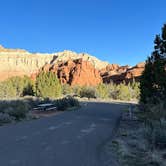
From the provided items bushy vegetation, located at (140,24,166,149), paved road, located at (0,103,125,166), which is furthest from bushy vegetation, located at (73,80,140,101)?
paved road, located at (0,103,125,166)

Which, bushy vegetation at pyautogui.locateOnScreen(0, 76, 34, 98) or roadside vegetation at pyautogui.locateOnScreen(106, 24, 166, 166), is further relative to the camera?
bushy vegetation at pyautogui.locateOnScreen(0, 76, 34, 98)

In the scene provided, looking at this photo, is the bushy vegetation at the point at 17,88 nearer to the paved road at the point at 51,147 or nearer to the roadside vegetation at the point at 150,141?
the roadside vegetation at the point at 150,141

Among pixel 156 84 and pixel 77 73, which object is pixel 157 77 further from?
pixel 77 73

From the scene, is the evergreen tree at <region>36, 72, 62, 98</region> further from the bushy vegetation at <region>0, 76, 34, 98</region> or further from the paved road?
the paved road

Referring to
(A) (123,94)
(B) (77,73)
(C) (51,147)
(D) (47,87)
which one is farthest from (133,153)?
Result: (B) (77,73)

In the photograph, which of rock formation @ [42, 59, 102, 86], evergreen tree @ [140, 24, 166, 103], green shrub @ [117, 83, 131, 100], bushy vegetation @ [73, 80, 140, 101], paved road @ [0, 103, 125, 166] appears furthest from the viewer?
rock formation @ [42, 59, 102, 86]

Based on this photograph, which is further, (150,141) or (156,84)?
(156,84)

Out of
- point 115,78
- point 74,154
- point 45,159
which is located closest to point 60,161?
point 45,159

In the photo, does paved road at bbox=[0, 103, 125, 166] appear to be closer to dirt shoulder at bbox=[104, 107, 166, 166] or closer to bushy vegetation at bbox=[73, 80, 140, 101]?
dirt shoulder at bbox=[104, 107, 166, 166]

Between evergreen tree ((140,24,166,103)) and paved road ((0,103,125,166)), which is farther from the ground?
evergreen tree ((140,24,166,103))

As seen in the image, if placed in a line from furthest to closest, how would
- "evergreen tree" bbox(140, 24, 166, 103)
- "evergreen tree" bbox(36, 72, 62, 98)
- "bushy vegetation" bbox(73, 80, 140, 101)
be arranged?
"bushy vegetation" bbox(73, 80, 140, 101) → "evergreen tree" bbox(36, 72, 62, 98) → "evergreen tree" bbox(140, 24, 166, 103)

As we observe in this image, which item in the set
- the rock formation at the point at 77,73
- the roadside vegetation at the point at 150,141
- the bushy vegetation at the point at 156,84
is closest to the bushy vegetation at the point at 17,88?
the bushy vegetation at the point at 156,84

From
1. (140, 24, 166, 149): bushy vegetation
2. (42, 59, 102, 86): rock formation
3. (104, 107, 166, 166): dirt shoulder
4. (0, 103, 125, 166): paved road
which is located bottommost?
(104, 107, 166, 166): dirt shoulder

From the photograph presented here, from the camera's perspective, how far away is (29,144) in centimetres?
1144
